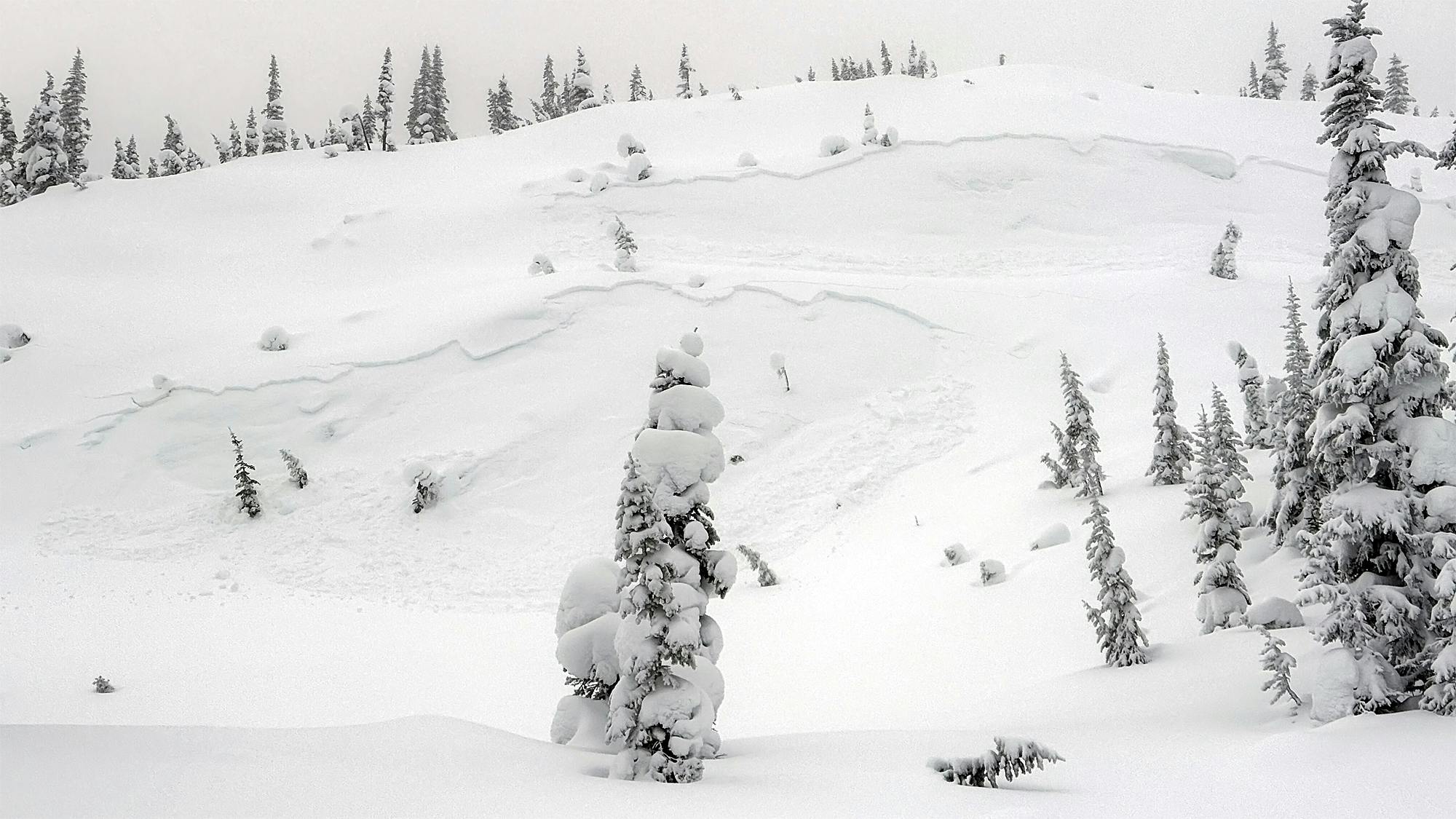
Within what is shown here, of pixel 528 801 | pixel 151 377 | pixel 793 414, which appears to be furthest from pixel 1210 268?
pixel 151 377

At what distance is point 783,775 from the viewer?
7.76 meters

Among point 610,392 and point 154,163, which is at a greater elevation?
point 154,163

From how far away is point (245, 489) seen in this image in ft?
76.3

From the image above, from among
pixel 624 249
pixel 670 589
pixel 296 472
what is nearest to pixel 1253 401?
pixel 670 589

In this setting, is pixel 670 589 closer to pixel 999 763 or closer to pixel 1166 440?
pixel 999 763

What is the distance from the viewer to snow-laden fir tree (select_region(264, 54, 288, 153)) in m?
64.6

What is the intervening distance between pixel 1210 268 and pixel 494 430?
94.2 feet

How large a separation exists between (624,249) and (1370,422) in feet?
97.0

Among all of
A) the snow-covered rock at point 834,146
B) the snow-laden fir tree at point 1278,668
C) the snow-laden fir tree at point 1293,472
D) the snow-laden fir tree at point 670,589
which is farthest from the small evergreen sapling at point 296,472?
the snow-covered rock at point 834,146

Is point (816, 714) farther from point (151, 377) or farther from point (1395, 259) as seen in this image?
point (151, 377)

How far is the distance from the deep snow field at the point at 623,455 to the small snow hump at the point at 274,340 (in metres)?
0.84

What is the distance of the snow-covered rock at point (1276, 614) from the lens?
11391 mm

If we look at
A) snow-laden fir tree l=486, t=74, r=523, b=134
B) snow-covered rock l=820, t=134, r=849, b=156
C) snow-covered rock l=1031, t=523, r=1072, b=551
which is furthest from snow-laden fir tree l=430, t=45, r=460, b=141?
snow-covered rock l=1031, t=523, r=1072, b=551

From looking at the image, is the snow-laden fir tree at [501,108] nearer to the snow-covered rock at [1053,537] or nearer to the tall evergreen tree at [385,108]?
the tall evergreen tree at [385,108]
